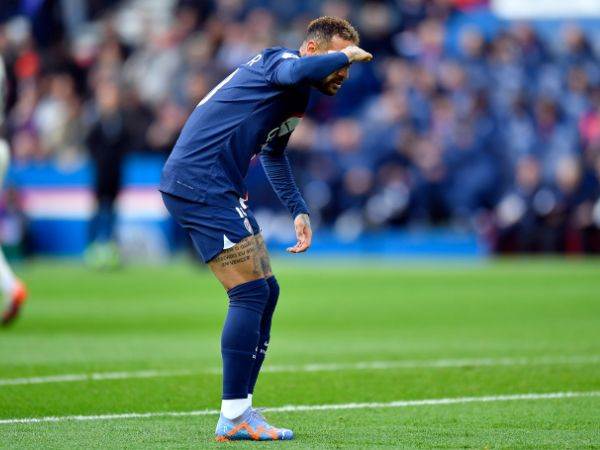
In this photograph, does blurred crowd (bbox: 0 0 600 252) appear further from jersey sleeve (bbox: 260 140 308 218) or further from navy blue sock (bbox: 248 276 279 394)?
navy blue sock (bbox: 248 276 279 394)

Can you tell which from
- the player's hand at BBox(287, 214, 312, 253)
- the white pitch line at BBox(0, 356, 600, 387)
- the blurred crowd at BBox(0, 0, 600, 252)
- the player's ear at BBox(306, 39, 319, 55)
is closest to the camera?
the player's ear at BBox(306, 39, 319, 55)

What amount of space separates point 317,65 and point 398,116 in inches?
768

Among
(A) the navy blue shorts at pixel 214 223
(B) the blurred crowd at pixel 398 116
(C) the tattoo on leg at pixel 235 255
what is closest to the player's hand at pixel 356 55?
(A) the navy blue shorts at pixel 214 223

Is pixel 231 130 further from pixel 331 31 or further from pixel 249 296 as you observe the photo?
pixel 249 296

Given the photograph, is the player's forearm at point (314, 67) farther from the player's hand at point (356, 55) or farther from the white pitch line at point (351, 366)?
the white pitch line at point (351, 366)

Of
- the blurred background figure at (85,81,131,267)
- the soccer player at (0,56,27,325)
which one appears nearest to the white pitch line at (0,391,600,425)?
the soccer player at (0,56,27,325)

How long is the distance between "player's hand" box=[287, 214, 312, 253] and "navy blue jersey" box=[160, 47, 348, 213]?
1.38ft

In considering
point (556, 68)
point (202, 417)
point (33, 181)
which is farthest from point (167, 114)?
point (202, 417)

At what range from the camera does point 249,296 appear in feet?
22.2

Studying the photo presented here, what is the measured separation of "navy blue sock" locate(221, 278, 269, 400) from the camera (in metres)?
6.70

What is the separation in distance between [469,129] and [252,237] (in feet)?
61.8

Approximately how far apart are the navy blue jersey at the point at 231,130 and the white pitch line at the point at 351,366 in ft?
8.75

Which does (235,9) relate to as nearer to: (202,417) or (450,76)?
(450,76)

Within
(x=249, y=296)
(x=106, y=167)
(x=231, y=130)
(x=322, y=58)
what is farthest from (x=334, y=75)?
(x=106, y=167)
